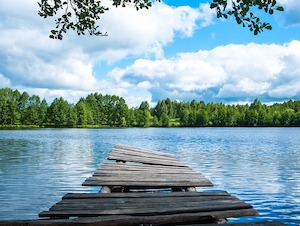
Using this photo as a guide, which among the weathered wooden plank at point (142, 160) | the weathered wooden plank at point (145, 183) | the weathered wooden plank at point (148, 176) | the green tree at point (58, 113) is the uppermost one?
the green tree at point (58, 113)

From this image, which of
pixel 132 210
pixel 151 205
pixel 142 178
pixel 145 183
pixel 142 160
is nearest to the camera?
pixel 132 210

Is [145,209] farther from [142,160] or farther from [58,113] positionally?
[58,113]

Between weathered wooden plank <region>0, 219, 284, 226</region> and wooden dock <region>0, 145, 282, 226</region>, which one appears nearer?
weathered wooden plank <region>0, 219, 284, 226</region>

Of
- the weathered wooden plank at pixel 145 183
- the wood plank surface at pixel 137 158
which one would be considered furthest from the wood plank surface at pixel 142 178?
the wood plank surface at pixel 137 158

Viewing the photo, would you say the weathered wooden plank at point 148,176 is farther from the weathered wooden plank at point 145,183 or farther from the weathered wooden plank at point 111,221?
the weathered wooden plank at point 111,221

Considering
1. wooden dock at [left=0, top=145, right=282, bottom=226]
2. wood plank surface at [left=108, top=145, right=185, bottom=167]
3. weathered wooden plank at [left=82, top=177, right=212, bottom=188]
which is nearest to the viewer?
wooden dock at [left=0, top=145, right=282, bottom=226]

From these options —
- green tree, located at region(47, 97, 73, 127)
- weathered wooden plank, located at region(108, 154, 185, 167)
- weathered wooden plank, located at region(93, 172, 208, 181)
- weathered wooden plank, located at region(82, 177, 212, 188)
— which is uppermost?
green tree, located at region(47, 97, 73, 127)

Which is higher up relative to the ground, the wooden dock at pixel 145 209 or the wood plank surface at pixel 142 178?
the wooden dock at pixel 145 209

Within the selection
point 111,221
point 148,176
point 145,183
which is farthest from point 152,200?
point 148,176

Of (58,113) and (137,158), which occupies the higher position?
(58,113)

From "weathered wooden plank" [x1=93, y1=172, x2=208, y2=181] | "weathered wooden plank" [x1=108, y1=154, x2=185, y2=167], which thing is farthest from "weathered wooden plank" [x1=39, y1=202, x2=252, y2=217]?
"weathered wooden plank" [x1=108, y1=154, x2=185, y2=167]

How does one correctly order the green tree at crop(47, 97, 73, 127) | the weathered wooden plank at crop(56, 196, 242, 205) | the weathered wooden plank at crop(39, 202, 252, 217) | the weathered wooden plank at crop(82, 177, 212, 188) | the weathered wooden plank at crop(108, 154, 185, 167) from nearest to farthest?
the weathered wooden plank at crop(39, 202, 252, 217)
the weathered wooden plank at crop(56, 196, 242, 205)
the weathered wooden plank at crop(82, 177, 212, 188)
the weathered wooden plank at crop(108, 154, 185, 167)
the green tree at crop(47, 97, 73, 127)

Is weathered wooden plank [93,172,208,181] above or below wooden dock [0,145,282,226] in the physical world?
below

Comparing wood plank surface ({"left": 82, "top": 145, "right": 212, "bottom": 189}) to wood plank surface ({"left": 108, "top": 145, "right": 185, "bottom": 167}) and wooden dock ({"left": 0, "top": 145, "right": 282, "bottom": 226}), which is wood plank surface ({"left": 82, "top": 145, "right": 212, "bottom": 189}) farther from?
wood plank surface ({"left": 108, "top": 145, "right": 185, "bottom": 167})
